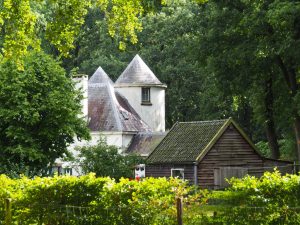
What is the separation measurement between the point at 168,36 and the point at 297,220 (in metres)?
61.5

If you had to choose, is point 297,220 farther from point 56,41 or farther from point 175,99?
point 175,99

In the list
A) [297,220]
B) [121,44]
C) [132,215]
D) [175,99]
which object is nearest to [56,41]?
[121,44]

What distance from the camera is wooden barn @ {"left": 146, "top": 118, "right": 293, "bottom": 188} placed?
49875 mm

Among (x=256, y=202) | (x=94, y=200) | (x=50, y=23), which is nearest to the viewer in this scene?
(x=256, y=202)

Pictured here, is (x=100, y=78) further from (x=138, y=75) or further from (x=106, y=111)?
(x=138, y=75)

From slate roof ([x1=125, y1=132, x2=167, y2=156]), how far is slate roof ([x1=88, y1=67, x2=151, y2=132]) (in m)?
0.90

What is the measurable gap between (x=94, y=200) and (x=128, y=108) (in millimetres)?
51377

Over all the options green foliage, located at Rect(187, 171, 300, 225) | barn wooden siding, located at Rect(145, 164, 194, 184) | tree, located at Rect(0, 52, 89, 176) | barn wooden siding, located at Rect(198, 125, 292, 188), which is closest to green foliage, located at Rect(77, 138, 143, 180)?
barn wooden siding, located at Rect(145, 164, 194, 184)

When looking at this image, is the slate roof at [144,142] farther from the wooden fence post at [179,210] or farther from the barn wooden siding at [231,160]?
the wooden fence post at [179,210]

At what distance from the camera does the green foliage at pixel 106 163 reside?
5056 centimetres

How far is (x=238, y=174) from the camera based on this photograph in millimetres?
49906

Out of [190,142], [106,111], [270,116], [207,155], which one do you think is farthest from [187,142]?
[106,111]

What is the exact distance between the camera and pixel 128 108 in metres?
70.3

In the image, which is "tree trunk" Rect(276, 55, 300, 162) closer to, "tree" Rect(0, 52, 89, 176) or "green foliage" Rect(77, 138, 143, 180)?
"green foliage" Rect(77, 138, 143, 180)
